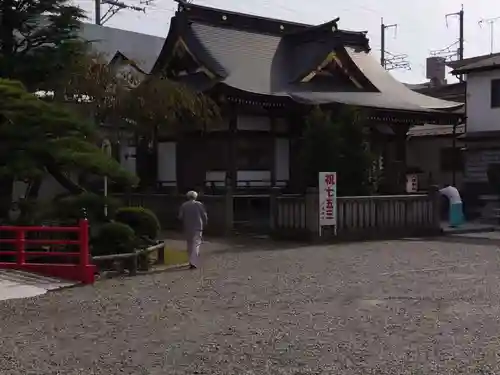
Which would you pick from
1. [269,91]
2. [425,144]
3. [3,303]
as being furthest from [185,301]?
[425,144]

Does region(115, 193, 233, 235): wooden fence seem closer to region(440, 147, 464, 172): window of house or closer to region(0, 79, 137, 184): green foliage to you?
region(0, 79, 137, 184): green foliage

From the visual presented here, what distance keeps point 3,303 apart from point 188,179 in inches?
593

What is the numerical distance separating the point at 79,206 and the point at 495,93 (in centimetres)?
2055

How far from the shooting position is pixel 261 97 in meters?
22.3

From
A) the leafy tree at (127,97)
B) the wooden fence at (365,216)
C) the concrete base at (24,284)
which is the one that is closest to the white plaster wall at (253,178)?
the leafy tree at (127,97)

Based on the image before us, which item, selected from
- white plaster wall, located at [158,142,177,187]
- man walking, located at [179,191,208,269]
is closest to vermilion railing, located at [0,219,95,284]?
man walking, located at [179,191,208,269]

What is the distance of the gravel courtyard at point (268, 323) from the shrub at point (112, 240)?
91 centimetres

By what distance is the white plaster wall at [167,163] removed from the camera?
25413mm

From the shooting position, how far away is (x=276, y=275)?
41.2 feet

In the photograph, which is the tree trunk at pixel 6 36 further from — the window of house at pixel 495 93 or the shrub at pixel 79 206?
the window of house at pixel 495 93

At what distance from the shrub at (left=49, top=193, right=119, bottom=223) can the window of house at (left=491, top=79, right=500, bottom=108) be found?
19692 mm

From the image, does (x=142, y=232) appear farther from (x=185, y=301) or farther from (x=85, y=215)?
(x=185, y=301)

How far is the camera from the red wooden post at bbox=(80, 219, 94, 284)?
1162cm

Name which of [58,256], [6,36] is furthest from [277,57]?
[58,256]
